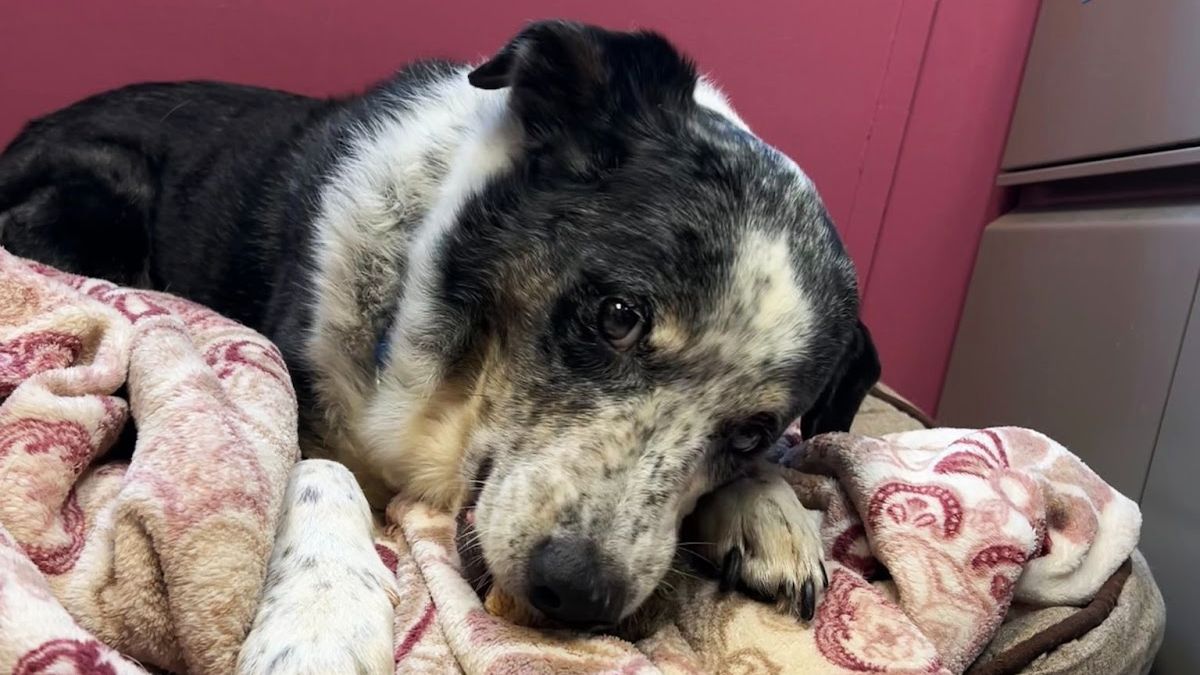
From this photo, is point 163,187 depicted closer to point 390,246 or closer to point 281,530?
point 390,246

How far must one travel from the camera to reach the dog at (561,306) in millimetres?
1462

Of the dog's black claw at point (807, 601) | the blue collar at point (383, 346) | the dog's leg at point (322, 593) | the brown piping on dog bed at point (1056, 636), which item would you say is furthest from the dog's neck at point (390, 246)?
the brown piping on dog bed at point (1056, 636)

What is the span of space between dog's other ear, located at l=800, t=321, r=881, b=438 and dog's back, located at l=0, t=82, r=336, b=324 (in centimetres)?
117

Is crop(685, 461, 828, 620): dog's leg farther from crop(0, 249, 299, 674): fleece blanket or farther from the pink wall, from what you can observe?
the pink wall

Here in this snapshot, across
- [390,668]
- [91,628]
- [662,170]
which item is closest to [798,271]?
[662,170]

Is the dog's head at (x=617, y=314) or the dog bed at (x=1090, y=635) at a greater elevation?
the dog's head at (x=617, y=314)

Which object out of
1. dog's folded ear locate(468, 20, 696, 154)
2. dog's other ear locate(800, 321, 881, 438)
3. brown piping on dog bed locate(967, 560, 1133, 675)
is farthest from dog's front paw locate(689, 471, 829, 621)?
dog's folded ear locate(468, 20, 696, 154)

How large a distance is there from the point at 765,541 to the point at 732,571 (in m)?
0.08

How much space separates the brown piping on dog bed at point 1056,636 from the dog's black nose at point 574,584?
2.08ft

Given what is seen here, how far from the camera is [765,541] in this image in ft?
5.35

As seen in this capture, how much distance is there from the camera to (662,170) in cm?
168

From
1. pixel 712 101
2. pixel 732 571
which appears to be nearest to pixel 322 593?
pixel 732 571

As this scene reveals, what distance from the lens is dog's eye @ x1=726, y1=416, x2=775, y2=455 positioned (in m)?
1.63

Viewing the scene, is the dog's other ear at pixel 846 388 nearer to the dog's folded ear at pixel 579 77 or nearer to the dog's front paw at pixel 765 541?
the dog's front paw at pixel 765 541
